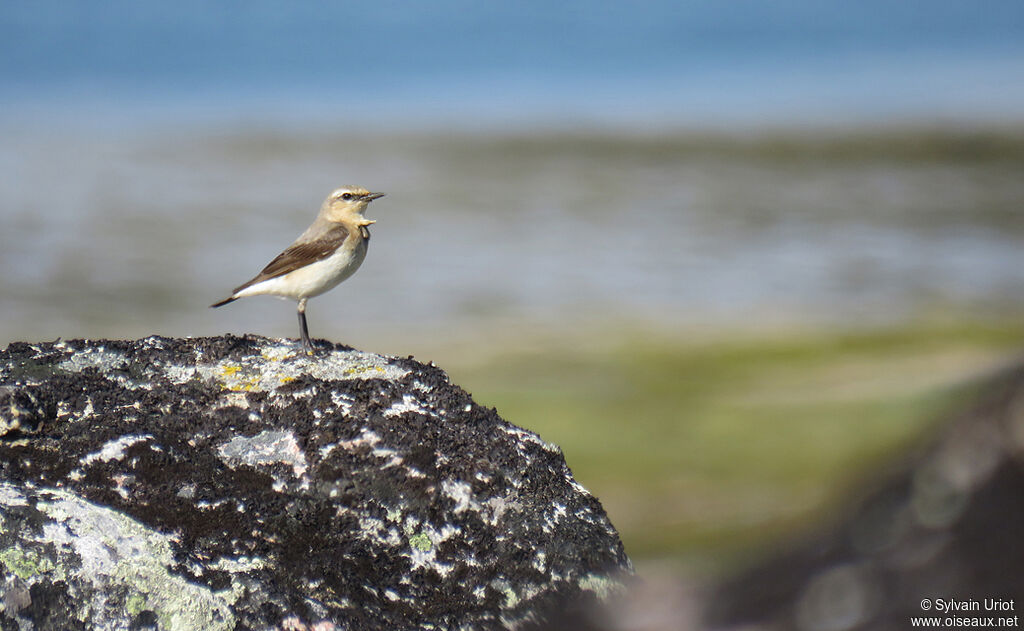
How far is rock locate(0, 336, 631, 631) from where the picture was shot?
4535 millimetres

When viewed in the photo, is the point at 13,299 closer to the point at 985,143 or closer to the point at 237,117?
the point at 985,143

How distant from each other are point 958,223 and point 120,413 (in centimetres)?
6378

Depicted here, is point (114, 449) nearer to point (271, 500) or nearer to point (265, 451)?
point (265, 451)

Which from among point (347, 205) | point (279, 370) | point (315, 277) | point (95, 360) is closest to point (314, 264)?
point (315, 277)

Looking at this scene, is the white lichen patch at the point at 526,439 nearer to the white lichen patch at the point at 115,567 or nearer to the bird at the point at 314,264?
the white lichen patch at the point at 115,567

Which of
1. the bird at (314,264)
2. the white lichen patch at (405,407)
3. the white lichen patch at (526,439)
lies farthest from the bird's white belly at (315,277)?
the white lichen patch at (526,439)

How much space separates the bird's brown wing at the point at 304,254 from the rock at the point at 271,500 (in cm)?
279

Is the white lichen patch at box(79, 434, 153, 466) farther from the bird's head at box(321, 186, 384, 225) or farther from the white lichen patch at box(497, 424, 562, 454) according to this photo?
the bird's head at box(321, 186, 384, 225)

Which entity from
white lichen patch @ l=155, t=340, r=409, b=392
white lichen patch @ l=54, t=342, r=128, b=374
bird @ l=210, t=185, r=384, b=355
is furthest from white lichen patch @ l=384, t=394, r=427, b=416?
bird @ l=210, t=185, r=384, b=355

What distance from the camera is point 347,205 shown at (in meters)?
10.2

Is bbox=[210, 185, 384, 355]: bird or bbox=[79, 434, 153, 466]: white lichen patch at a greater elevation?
bbox=[210, 185, 384, 355]: bird

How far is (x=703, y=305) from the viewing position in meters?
42.1

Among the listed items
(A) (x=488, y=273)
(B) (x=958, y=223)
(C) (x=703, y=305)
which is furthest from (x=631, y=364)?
(B) (x=958, y=223)

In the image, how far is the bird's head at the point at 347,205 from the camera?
10055 millimetres
